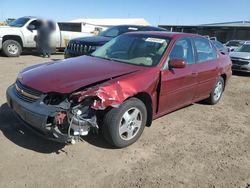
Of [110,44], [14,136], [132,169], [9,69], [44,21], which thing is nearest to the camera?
[132,169]

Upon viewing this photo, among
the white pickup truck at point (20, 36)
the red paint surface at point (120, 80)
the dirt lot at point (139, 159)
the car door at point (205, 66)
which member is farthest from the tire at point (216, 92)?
the white pickup truck at point (20, 36)

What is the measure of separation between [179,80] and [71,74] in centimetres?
185

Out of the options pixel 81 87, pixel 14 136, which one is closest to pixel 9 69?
pixel 14 136

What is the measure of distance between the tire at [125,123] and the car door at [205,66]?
1.78 m

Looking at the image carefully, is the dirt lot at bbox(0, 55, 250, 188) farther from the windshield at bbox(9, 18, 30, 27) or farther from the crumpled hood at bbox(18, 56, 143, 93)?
the windshield at bbox(9, 18, 30, 27)

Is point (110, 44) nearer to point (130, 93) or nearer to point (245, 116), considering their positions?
point (130, 93)

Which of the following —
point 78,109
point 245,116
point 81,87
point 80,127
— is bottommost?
point 245,116

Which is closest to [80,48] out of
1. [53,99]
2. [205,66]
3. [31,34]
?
[205,66]

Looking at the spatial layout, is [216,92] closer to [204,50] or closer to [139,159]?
[204,50]

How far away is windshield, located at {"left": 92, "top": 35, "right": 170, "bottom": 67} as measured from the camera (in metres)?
4.44

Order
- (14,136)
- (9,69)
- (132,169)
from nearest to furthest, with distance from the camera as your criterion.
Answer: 1. (132,169)
2. (14,136)
3. (9,69)

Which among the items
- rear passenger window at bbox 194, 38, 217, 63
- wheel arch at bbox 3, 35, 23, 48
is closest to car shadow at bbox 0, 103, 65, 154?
rear passenger window at bbox 194, 38, 217, 63

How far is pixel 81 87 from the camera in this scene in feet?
11.2

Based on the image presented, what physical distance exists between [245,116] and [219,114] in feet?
1.89
